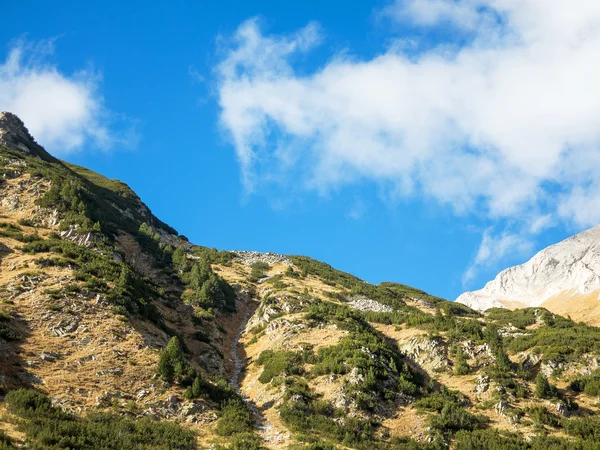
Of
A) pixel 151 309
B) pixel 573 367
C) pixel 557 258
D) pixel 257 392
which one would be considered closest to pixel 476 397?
pixel 573 367

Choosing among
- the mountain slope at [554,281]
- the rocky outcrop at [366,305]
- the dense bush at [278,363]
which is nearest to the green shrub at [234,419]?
the dense bush at [278,363]

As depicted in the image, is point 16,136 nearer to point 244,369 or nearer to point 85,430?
point 244,369

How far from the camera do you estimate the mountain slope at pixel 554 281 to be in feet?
460

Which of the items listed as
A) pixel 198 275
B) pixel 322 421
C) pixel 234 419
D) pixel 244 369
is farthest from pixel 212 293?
pixel 322 421

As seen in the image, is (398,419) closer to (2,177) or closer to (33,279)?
(33,279)

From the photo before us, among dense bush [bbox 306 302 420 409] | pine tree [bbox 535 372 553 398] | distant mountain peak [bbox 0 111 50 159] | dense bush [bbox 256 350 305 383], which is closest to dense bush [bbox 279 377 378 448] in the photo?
dense bush [bbox 306 302 420 409]

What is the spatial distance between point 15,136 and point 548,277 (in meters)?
165

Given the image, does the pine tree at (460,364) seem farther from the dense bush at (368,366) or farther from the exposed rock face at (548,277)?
the exposed rock face at (548,277)

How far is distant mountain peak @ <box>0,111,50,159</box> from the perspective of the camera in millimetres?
86812

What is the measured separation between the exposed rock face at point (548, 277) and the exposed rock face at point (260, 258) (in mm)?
96982

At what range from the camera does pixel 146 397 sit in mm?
32688

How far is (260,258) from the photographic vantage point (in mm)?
94188

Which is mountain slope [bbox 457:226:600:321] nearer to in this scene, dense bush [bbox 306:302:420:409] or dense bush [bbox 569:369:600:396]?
dense bush [bbox 569:369:600:396]

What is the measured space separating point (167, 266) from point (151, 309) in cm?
2448
